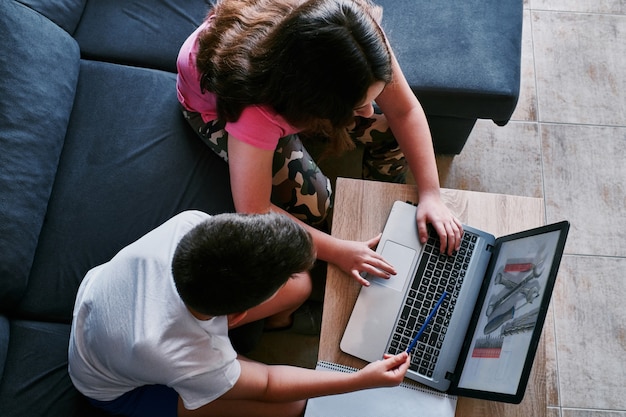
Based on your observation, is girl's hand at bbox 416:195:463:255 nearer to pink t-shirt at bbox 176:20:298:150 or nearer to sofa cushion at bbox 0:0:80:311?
pink t-shirt at bbox 176:20:298:150

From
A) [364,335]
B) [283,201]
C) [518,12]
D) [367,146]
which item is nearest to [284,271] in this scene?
[364,335]

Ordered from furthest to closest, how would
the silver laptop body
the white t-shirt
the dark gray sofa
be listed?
the dark gray sofa, the silver laptop body, the white t-shirt

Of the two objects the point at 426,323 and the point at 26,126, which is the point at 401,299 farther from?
the point at 26,126

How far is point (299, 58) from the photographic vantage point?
1054 millimetres

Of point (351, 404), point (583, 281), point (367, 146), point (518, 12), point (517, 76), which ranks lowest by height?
point (583, 281)

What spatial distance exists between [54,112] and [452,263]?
3.58 feet

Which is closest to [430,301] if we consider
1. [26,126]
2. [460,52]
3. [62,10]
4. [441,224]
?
[441,224]

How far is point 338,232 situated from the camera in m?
1.29

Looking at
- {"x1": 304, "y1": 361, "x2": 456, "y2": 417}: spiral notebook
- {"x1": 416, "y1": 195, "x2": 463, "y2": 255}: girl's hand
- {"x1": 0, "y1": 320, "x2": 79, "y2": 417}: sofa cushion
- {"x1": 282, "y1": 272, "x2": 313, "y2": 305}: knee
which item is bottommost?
{"x1": 0, "y1": 320, "x2": 79, "y2": 417}: sofa cushion

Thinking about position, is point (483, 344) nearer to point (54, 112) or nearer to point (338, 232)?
point (338, 232)

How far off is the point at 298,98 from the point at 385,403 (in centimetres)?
64

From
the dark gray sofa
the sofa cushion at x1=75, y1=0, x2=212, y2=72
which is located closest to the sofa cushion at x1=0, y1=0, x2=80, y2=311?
the dark gray sofa

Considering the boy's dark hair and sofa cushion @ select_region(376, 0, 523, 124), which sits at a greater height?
sofa cushion @ select_region(376, 0, 523, 124)

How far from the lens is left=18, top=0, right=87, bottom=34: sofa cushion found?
1.56 m
